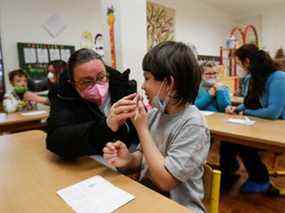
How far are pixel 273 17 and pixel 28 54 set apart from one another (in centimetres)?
537

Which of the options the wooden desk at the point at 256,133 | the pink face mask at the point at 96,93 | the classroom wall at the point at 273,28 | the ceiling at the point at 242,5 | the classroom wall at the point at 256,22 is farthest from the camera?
the classroom wall at the point at 256,22

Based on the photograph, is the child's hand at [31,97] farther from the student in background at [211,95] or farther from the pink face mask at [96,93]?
the pink face mask at [96,93]

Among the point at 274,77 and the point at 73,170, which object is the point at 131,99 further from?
the point at 274,77

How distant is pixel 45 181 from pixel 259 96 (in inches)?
74.9

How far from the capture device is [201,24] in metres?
5.54

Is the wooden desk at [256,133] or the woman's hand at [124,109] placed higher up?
the woman's hand at [124,109]

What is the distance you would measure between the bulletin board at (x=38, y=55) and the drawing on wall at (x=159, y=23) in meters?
1.53

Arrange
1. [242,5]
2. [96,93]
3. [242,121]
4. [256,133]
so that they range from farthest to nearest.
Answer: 1. [242,5]
2. [242,121]
3. [256,133]
4. [96,93]

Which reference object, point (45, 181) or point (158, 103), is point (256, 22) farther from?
point (45, 181)

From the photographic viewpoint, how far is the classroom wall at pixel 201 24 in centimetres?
502

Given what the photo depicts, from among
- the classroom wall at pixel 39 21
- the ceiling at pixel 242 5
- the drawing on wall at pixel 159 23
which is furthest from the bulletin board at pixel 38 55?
the ceiling at pixel 242 5

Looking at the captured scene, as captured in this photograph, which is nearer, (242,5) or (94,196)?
(94,196)

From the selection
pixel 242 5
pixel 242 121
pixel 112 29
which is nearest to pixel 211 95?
pixel 242 121

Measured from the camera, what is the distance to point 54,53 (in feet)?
11.6
